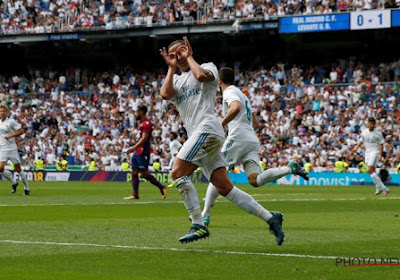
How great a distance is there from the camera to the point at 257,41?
47.0 meters

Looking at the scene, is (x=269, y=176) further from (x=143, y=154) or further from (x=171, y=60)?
(x=143, y=154)

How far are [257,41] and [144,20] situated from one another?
6.32 meters

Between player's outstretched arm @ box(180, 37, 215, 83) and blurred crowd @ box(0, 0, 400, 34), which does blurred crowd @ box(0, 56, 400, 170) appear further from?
player's outstretched arm @ box(180, 37, 215, 83)

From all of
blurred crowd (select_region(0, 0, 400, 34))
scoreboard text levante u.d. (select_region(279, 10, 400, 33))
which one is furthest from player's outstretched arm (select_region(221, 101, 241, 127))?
blurred crowd (select_region(0, 0, 400, 34))

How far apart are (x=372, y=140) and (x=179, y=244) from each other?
16.4m

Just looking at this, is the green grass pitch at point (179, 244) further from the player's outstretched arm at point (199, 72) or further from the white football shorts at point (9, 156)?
the white football shorts at point (9, 156)

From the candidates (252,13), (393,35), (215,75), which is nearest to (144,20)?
(252,13)

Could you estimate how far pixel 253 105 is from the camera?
41.5 metres

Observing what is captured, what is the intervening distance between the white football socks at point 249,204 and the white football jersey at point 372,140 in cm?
1619

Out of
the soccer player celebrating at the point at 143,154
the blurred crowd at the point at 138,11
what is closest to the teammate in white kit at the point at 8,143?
the soccer player celebrating at the point at 143,154

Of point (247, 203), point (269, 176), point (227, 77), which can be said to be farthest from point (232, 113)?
point (247, 203)

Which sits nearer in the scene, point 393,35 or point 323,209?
point 323,209

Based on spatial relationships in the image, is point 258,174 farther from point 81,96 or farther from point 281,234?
point 81,96

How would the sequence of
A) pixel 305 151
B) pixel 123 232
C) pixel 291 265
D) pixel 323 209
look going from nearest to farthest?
pixel 291 265, pixel 123 232, pixel 323 209, pixel 305 151
